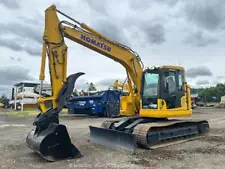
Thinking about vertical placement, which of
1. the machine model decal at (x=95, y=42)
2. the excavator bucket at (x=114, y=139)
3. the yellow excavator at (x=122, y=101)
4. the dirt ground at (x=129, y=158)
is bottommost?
the dirt ground at (x=129, y=158)

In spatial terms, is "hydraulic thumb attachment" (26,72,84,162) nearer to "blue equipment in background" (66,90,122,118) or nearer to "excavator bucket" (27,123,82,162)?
"excavator bucket" (27,123,82,162)

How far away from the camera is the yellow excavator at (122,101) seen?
6453mm

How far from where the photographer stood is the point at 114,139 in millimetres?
7707

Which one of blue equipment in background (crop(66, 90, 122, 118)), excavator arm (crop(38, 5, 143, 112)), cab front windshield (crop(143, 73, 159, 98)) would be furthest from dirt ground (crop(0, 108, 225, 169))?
blue equipment in background (crop(66, 90, 122, 118))

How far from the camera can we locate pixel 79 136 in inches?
381

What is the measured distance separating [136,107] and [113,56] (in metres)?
2.00

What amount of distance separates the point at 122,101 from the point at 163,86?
1.92m

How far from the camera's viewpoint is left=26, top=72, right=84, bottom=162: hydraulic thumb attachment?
20.0 feet

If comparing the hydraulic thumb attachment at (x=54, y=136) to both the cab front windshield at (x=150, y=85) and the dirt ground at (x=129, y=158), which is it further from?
the cab front windshield at (x=150, y=85)

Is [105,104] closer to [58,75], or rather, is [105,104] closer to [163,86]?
[163,86]

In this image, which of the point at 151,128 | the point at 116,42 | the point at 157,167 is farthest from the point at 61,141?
the point at 116,42

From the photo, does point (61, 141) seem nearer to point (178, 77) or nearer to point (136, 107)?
point (136, 107)

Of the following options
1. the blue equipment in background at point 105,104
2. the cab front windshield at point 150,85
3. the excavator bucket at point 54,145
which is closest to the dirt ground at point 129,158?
the excavator bucket at point 54,145

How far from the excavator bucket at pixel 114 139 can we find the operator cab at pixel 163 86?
157 cm
